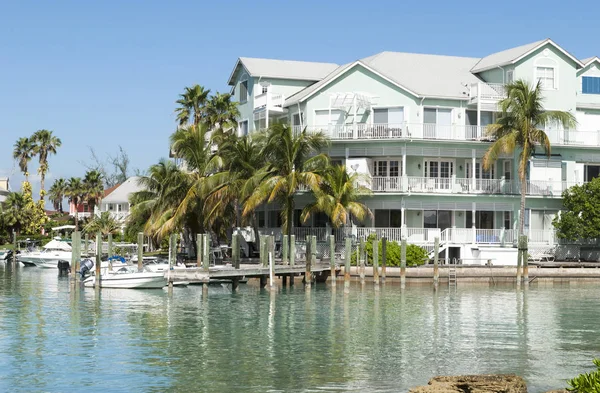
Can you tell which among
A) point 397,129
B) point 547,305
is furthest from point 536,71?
point 547,305

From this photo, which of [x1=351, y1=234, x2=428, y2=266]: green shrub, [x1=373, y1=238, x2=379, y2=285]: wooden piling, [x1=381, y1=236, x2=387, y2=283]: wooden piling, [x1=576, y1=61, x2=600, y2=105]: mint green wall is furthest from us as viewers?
[x1=576, y1=61, x2=600, y2=105]: mint green wall

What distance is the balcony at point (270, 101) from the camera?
60375 millimetres

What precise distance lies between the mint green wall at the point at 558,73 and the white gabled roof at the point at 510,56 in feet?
1.06

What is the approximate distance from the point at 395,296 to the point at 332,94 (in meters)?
17.7

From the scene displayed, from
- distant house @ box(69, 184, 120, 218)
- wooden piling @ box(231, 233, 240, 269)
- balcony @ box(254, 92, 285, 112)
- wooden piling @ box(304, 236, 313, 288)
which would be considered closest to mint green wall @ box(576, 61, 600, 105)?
balcony @ box(254, 92, 285, 112)

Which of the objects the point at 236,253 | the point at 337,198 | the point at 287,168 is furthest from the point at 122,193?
the point at 236,253

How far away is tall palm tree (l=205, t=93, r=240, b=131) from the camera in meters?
65.4

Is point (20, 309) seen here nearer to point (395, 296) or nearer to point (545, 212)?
point (395, 296)

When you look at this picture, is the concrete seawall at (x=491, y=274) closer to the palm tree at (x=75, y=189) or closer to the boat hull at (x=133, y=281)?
the boat hull at (x=133, y=281)

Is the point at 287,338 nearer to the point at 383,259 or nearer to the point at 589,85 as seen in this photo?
the point at 383,259

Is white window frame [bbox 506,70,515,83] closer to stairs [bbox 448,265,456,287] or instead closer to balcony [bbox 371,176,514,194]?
balcony [bbox 371,176,514,194]

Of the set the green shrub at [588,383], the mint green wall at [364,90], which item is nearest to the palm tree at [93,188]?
the mint green wall at [364,90]

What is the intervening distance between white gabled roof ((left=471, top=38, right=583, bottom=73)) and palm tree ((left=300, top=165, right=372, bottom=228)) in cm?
1396

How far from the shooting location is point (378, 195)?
186 ft
